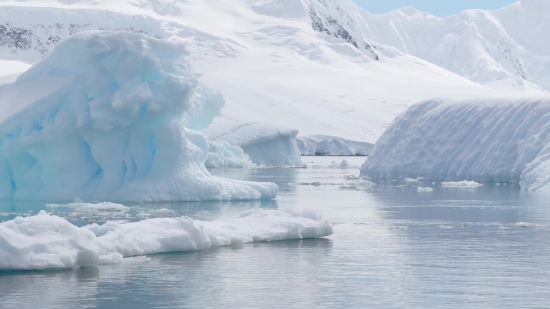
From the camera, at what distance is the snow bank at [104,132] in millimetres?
20750

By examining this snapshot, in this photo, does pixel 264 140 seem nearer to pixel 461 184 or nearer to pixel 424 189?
pixel 461 184

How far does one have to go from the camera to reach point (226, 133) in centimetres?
5119

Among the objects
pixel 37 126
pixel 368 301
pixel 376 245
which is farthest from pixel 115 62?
pixel 368 301

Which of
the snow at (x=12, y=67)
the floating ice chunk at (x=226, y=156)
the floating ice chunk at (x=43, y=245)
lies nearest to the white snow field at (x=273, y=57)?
the snow at (x=12, y=67)

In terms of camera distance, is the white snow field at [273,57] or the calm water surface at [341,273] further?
the white snow field at [273,57]

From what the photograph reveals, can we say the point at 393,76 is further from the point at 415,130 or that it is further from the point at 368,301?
the point at 368,301

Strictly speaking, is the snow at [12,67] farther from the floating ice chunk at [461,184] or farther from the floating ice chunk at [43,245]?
the floating ice chunk at [43,245]

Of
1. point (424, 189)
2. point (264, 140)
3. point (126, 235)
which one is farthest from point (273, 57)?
point (126, 235)

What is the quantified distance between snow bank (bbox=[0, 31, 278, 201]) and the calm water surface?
9.21 feet

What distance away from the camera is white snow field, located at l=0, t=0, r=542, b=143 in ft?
250

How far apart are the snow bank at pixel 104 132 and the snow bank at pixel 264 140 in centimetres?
2830

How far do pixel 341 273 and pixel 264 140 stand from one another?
3958 centimetres

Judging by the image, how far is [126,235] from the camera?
12109 millimetres

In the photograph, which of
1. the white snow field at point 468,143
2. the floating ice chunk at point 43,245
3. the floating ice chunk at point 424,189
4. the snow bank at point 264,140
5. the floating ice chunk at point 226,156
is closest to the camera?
the floating ice chunk at point 43,245
